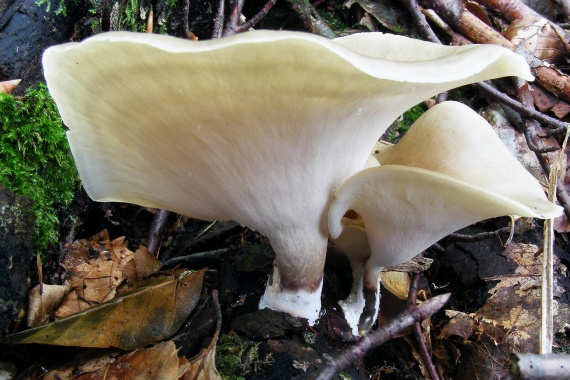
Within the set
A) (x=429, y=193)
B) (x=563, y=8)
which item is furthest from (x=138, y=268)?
(x=563, y=8)

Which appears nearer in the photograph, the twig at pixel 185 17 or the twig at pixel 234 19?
the twig at pixel 185 17

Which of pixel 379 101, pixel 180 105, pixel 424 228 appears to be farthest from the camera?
pixel 424 228

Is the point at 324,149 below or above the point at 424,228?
above

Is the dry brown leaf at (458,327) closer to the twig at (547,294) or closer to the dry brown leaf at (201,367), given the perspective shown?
the twig at (547,294)

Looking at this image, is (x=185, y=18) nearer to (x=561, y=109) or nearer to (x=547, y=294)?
(x=547, y=294)

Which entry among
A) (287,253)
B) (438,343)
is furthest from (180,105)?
(438,343)

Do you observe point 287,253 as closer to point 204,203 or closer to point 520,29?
point 204,203

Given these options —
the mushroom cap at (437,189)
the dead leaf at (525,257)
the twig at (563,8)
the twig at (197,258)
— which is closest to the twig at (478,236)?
the dead leaf at (525,257)
